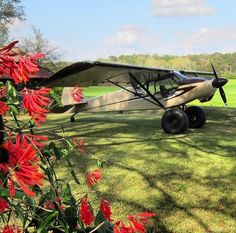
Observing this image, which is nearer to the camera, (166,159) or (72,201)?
(72,201)

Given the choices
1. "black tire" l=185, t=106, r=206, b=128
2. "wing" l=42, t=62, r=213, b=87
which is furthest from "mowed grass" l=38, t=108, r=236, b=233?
"wing" l=42, t=62, r=213, b=87

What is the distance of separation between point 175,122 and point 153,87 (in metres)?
2.17

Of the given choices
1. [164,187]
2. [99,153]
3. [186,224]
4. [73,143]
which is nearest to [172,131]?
[99,153]

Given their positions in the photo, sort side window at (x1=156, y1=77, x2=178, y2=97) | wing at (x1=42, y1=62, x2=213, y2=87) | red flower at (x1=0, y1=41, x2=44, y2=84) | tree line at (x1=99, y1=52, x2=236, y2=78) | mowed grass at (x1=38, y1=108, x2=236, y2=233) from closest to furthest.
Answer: red flower at (x1=0, y1=41, x2=44, y2=84)
mowed grass at (x1=38, y1=108, x2=236, y2=233)
wing at (x1=42, y1=62, x2=213, y2=87)
side window at (x1=156, y1=77, x2=178, y2=97)
tree line at (x1=99, y1=52, x2=236, y2=78)

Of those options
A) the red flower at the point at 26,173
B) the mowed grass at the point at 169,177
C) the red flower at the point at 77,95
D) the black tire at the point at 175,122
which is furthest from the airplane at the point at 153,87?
the red flower at the point at 26,173

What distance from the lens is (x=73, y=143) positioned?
6.85 ft

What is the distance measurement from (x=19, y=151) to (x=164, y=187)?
505cm

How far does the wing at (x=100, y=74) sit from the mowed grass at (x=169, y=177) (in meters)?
1.60

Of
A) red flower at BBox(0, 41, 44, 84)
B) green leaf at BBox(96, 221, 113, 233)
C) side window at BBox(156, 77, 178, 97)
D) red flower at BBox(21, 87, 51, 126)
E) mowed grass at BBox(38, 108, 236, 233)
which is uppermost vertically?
red flower at BBox(0, 41, 44, 84)

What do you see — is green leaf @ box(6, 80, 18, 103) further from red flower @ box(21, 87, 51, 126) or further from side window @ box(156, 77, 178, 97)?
side window @ box(156, 77, 178, 97)

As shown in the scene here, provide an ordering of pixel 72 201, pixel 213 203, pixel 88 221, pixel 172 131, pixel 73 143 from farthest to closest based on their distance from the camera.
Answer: pixel 172 131
pixel 213 203
pixel 73 143
pixel 72 201
pixel 88 221

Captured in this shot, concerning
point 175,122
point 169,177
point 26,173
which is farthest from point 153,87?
point 26,173

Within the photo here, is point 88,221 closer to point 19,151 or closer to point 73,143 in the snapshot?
point 19,151

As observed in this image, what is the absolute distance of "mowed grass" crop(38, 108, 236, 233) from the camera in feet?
16.9
